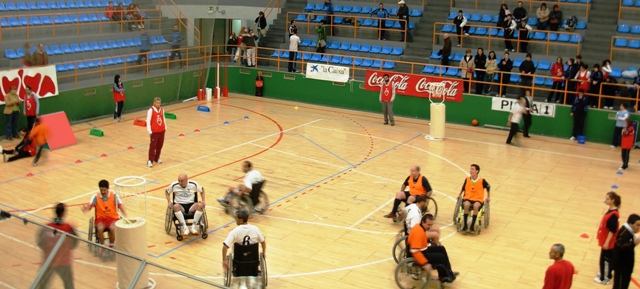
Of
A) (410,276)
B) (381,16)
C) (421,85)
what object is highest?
(381,16)

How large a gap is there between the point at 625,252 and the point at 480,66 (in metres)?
15.3

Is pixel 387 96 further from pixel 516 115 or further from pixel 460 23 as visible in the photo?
pixel 460 23

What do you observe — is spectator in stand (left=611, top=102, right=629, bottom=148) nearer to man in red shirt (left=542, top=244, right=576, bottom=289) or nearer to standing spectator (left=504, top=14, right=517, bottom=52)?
standing spectator (left=504, top=14, right=517, bottom=52)

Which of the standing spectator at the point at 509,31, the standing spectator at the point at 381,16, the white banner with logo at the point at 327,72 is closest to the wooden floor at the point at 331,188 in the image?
the white banner with logo at the point at 327,72

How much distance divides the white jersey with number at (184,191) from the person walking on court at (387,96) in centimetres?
1203

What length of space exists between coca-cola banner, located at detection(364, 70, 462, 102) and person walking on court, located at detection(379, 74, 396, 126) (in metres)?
1.41

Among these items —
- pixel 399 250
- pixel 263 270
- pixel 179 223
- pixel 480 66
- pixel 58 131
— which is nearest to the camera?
pixel 263 270

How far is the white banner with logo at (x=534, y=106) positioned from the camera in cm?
2400

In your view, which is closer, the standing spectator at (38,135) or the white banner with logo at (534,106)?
the standing spectator at (38,135)

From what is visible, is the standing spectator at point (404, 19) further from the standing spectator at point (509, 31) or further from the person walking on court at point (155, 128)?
the person walking on court at point (155, 128)

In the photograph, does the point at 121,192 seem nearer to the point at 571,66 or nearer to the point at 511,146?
the point at 511,146

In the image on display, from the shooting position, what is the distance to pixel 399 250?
13.4m

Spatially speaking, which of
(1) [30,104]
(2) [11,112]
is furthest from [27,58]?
(2) [11,112]

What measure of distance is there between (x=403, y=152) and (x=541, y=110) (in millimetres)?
5880
